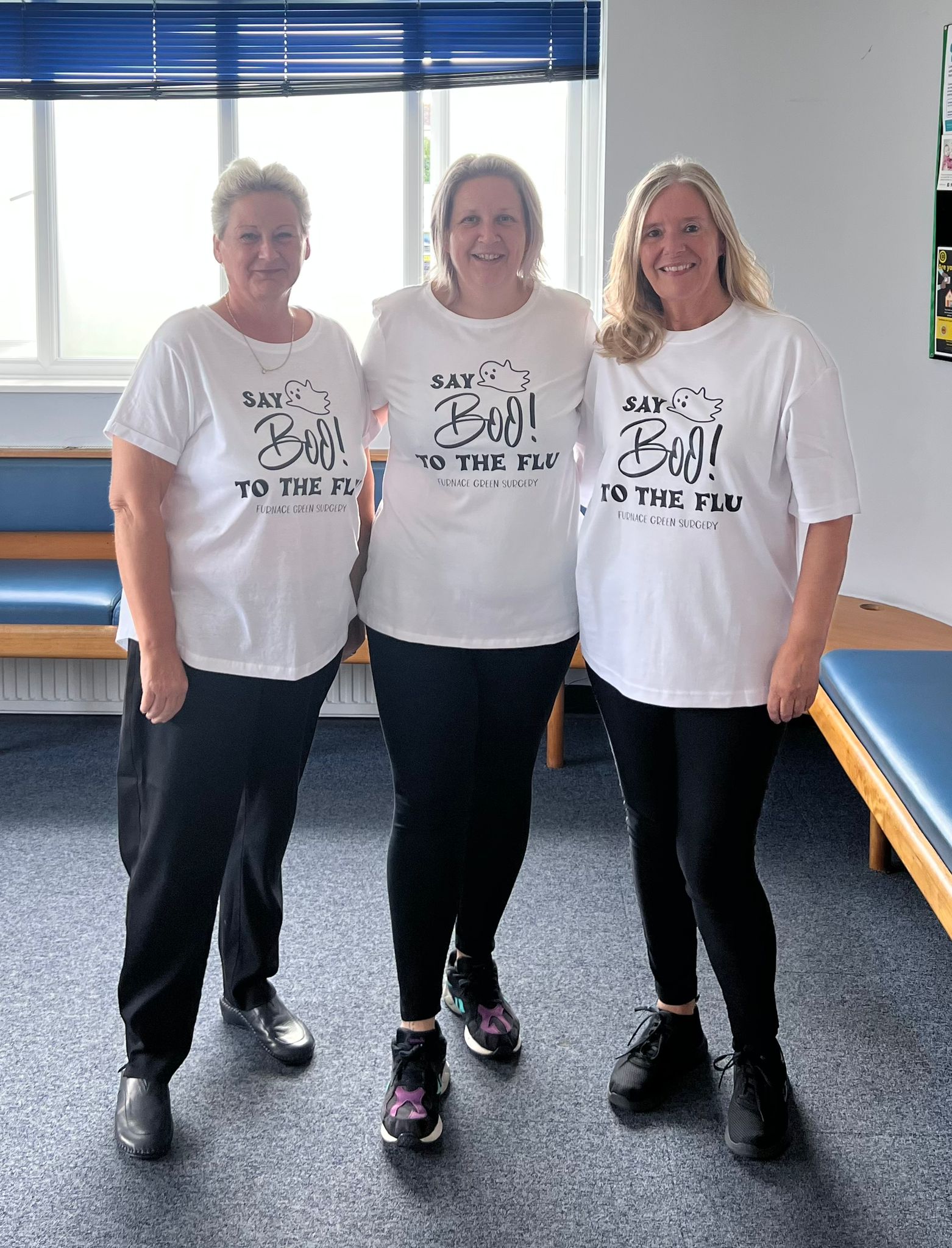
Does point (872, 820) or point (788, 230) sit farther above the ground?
point (788, 230)

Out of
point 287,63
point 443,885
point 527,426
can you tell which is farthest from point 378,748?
point 287,63

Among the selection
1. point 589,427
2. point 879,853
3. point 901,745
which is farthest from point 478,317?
point 879,853

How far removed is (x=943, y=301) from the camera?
310 centimetres

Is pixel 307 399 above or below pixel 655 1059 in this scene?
above

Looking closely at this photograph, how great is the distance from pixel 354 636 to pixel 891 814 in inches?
40.7

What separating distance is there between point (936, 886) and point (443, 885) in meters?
0.78

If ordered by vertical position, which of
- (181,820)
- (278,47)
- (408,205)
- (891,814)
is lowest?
(891,814)

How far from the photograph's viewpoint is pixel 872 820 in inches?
114

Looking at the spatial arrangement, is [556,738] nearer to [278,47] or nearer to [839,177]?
[839,177]

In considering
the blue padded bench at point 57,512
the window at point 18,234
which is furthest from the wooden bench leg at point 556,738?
the window at point 18,234

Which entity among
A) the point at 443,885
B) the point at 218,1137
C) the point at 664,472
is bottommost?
the point at 218,1137

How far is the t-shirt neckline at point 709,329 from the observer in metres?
1.61

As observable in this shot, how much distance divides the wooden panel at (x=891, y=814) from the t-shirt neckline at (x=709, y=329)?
91 centimetres

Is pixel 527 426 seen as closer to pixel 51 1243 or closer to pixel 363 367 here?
pixel 363 367
